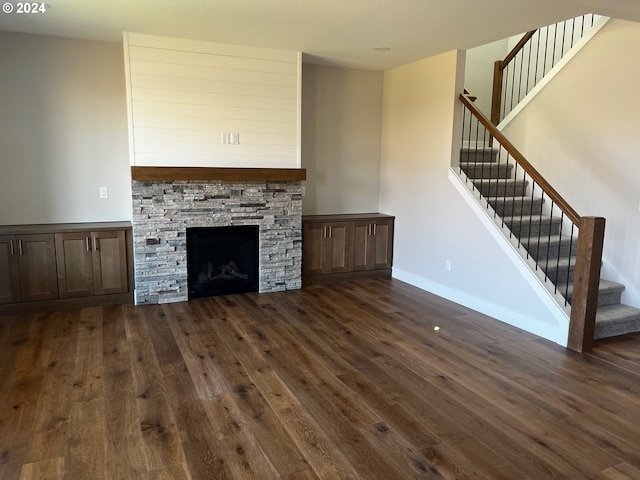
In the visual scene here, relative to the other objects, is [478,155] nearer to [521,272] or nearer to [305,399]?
[521,272]

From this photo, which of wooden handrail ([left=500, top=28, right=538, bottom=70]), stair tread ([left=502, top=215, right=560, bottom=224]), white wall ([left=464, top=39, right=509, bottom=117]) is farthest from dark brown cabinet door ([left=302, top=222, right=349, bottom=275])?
wooden handrail ([left=500, top=28, right=538, bottom=70])

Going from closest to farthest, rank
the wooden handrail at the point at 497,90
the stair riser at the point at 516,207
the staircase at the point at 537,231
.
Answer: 1. the staircase at the point at 537,231
2. the stair riser at the point at 516,207
3. the wooden handrail at the point at 497,90

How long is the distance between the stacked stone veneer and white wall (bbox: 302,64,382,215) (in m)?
0.74

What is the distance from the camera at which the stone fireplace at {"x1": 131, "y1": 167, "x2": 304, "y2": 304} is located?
15.6 feet

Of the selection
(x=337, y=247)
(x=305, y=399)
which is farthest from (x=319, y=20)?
(x=305, y=399)

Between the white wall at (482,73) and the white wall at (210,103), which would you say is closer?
the white wall at (210,103)

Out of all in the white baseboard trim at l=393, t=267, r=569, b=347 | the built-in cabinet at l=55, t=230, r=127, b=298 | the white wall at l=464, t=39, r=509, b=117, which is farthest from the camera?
the white wall at l=464, t=39, r=509, b=117

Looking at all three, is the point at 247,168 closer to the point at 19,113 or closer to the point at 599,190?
the point at 19,113

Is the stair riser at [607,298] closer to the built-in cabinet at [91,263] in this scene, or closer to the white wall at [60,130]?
the built-in cabinet at [91,263]

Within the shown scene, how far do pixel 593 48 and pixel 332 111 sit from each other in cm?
292

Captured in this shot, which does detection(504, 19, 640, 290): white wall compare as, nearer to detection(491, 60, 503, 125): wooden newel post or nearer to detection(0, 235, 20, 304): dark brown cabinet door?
detection(491, 60, 503, 125): wooden newel post

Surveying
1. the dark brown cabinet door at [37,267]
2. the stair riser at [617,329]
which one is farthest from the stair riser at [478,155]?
the dark brown cabinet door at [37,267]

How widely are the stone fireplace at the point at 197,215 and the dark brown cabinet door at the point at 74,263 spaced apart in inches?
17.6

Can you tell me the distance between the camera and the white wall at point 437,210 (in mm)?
4473
